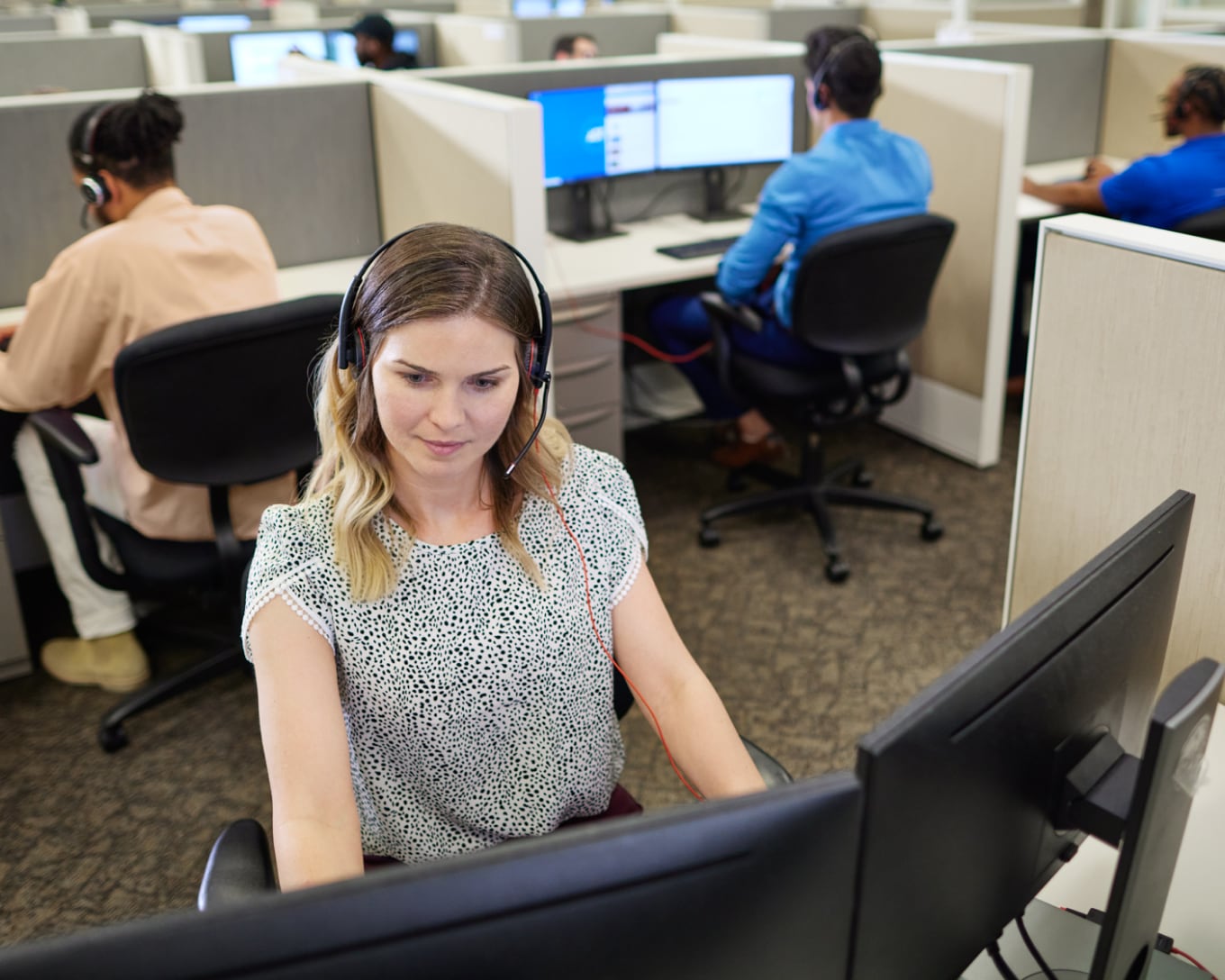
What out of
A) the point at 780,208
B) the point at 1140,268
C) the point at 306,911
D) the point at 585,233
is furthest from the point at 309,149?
the point at 306,911

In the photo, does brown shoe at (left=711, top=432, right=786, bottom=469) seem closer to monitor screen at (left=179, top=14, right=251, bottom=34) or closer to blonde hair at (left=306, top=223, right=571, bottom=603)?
blonde hair at (left=306, top=223, right=571, bottom=603)

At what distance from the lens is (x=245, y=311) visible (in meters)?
1.74

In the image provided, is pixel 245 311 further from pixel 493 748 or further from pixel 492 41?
pixel 492 41

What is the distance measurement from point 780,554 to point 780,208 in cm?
76

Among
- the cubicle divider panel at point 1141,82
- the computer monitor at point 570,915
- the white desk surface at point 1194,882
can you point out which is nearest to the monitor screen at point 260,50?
the cubicle divider panel at point 1141,82

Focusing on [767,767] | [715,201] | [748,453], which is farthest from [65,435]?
[715,201]

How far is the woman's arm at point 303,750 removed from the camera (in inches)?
37.4

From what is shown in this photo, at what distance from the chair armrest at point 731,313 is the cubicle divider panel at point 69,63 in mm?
2173

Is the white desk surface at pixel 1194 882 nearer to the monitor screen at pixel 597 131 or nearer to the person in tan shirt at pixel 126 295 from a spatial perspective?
the person in tan shirt at pixel 126 295

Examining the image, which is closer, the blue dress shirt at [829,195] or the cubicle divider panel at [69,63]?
the blue dress shirt at [829,195]

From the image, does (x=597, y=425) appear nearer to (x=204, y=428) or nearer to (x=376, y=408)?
(x=204, y=428)

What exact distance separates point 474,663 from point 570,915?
0.54 m

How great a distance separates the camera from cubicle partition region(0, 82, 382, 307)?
93.9 inches

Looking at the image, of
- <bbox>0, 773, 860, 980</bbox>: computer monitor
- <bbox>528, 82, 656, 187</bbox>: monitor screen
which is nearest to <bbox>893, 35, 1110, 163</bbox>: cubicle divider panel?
<bbox>528, 82, 656, 187</bbox>: monitor screen
